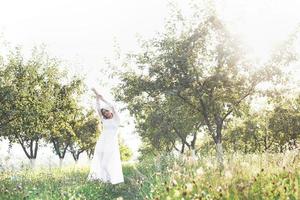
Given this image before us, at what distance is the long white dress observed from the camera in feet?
59.0

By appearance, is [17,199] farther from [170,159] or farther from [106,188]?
[170,159]

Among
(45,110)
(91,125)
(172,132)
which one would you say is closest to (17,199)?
(45,110)

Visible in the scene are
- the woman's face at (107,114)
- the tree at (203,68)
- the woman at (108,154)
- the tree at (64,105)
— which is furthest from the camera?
the tree at (64,105)

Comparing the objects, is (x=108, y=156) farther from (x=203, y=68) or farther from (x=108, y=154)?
(x=203, y=68)

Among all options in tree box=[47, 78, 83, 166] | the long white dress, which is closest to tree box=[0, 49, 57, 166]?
tree box=[47, 78, 83, 166]

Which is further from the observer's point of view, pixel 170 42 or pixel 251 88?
pixel 251 88

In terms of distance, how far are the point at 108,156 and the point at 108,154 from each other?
0.07 m

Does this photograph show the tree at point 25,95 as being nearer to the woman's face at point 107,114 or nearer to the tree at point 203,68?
the tree at point 203,68

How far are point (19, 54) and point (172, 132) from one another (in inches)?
761

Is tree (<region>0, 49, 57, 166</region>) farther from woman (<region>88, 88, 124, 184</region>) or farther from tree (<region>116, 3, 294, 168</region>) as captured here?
woman (<region>88, 88, 124, 184</region>)

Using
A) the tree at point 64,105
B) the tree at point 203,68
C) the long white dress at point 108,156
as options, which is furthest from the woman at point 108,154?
the tree at point 64,105

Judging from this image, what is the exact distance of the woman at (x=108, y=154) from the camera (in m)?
17.9

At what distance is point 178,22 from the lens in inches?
1227

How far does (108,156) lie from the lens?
18250mm
